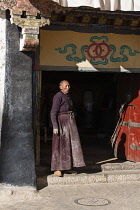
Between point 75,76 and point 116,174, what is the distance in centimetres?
703

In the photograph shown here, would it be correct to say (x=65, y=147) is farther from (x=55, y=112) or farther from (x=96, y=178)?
(x=96, y=178)

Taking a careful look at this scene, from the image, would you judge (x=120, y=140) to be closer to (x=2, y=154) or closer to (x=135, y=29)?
(x=135, y=29)

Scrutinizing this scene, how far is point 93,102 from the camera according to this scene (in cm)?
1523

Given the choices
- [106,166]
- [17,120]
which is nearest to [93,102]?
[106,166]

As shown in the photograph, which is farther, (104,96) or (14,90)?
(104,96)

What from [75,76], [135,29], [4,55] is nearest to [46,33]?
[4,55]

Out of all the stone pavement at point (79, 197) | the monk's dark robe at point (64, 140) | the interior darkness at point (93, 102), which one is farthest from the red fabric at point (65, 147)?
the interior darkness at point (93, 102)

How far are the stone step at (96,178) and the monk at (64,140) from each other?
14 cm

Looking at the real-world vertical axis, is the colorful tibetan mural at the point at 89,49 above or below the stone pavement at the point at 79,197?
above

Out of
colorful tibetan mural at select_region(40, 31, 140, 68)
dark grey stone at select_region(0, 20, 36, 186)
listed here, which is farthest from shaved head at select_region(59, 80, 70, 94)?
dark grey stone at select_region(0, 20, 36, 186)

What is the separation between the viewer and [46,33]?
833 cm

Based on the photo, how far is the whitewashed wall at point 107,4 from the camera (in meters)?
6.82

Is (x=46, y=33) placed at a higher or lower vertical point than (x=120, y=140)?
higher

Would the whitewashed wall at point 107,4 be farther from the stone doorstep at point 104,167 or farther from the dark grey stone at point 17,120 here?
the stone doorstep at point 104,167
